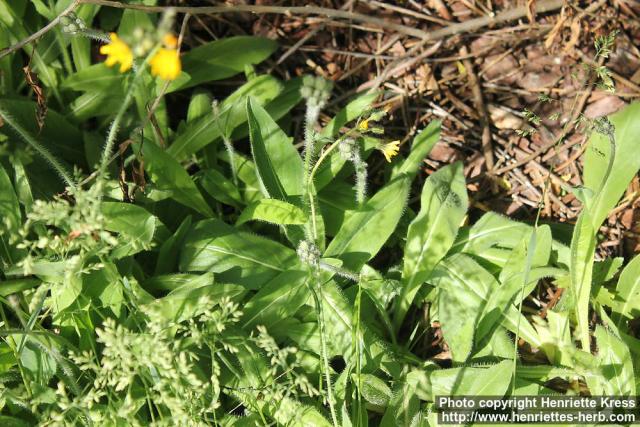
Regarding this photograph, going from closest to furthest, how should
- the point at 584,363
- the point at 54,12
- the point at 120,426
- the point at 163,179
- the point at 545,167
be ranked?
the point at 120,426
the point at 584,363
the point at 163,179
the point at 54,12
the point at 545,167

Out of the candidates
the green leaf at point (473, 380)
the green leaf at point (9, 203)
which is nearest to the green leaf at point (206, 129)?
the green leaf at point (9, 203)

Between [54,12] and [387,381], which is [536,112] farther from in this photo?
[54,12]

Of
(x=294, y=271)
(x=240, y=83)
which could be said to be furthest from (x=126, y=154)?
(x=294, y=271)

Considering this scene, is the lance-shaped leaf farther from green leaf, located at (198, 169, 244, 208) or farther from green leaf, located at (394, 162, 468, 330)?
green leaf, located at (198, 169, 244, 208)

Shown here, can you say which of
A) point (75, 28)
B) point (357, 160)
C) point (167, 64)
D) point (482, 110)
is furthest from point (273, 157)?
point (167, 64)

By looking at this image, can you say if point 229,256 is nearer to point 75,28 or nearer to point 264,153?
point 264,153
